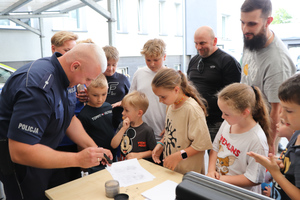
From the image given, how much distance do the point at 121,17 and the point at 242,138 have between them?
741cm

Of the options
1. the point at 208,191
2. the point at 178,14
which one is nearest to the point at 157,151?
the point at 208,191

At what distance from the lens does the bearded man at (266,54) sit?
1.84 m

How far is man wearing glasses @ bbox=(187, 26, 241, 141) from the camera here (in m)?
2.46

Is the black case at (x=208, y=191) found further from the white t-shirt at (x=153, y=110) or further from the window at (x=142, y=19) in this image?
the window at (x=142, y=19)

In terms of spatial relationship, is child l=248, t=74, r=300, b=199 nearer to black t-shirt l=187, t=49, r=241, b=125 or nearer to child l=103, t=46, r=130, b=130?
black t-shirt l=187, t=49, r=241, b=125

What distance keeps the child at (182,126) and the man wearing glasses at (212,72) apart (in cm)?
70

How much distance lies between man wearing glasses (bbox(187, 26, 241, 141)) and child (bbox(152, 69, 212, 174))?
0.70 meters

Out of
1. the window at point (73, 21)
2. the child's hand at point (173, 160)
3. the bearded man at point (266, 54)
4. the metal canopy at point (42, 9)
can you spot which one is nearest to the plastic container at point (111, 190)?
the child's hand at point (173, 160)

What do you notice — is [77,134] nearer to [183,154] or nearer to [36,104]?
[36,104]

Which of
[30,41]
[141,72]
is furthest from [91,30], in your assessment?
[141,72]

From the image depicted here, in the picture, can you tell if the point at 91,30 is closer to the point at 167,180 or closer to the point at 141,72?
the point at 141,72

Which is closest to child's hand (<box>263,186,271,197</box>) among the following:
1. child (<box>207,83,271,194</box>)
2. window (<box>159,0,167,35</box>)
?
child (<box>207,83,271,194</box>)

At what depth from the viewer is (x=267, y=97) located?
1.88 metres

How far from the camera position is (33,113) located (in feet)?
3.93
